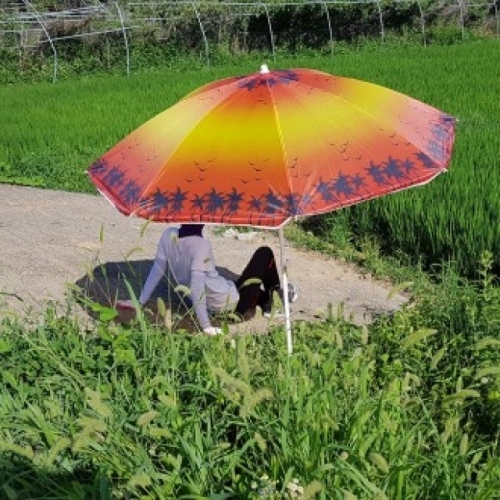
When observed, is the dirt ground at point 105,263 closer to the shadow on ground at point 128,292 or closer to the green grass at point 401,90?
the shadow on ground at point 128,292

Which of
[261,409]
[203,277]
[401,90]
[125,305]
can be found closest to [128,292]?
[125,305]

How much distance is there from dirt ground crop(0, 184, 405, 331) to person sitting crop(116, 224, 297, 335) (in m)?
0.14

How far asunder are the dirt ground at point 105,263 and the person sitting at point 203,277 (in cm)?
14

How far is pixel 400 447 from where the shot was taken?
8.98 ft

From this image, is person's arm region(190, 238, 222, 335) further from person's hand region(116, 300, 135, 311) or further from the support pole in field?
the support pole in field

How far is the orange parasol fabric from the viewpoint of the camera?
363 centimetres

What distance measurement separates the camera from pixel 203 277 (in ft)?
16.4

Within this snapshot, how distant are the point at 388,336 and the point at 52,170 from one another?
6898 millimetres

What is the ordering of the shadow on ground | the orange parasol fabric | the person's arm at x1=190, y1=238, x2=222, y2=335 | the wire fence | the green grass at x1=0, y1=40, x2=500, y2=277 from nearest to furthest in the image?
1. the orange parasol fabric
2. the person's arm at x1=190, y1=238, x2=222, y2=335
3. the shadow on ground
4. the green grass at x1=0, y1=40, x2=500, y2=277
5. the wire fence

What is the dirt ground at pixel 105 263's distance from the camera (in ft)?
18.8

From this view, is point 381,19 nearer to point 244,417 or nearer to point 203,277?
point 203,277

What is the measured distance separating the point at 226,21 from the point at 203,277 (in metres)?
20.6

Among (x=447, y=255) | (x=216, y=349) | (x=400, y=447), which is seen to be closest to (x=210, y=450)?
(x=400, y=447)

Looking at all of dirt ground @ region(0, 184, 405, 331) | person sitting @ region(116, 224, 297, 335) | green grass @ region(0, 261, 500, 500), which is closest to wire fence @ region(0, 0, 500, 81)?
dirt ground @ region(0, 184, 405, 331)
